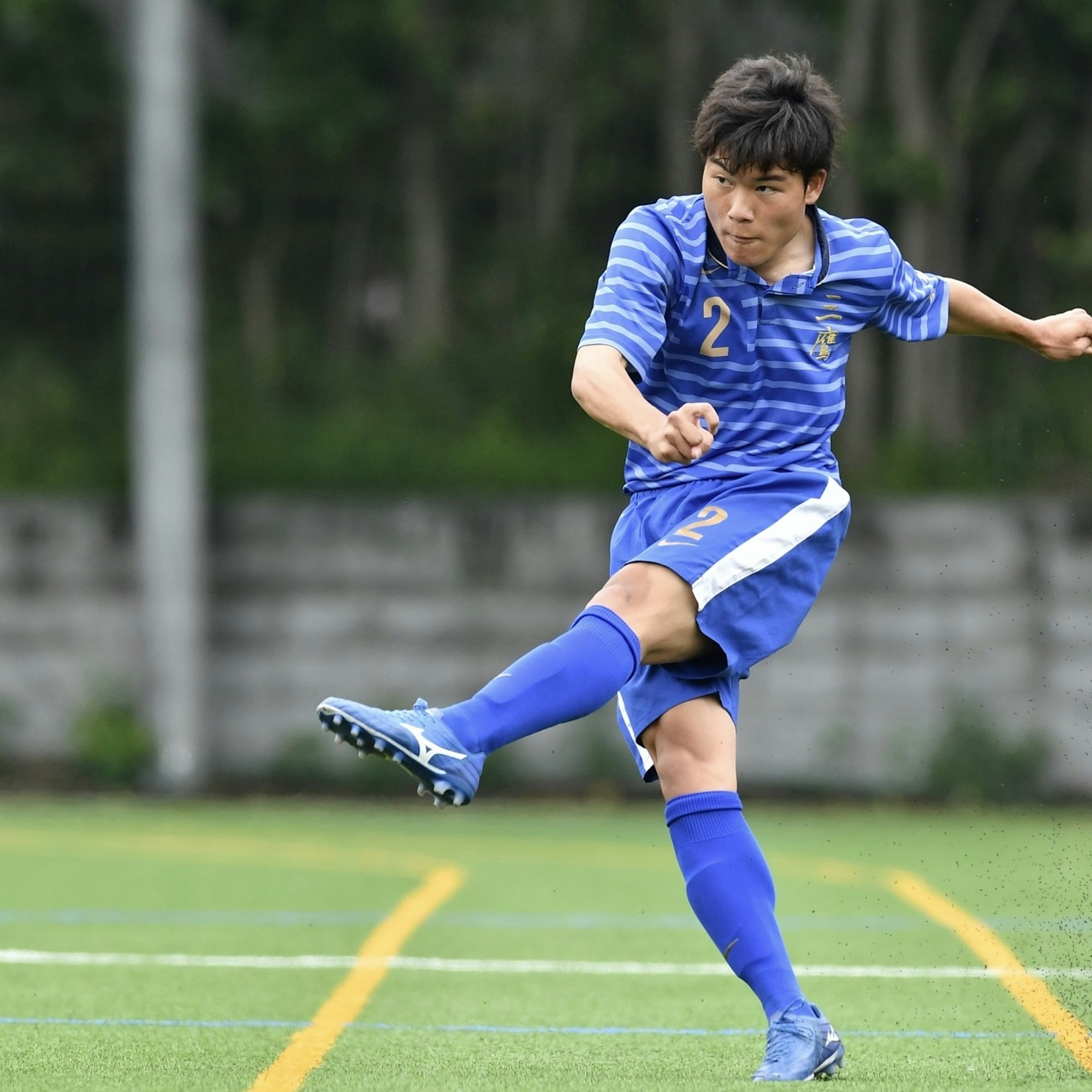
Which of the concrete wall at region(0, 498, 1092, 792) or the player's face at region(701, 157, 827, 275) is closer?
the player's face at region(701, 157, 827, 275)

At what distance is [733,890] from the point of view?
3.91 m

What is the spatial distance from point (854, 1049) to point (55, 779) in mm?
10779

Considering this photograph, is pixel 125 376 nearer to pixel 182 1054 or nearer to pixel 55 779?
pixel 55 779

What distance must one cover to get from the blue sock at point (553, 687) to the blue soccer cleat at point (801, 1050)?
0.79 meters

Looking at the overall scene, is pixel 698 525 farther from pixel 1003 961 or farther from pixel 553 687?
pixel 1003 961

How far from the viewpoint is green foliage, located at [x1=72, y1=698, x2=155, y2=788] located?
1391 cm

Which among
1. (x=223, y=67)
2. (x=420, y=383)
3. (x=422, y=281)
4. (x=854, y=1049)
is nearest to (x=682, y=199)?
(x=854, y=1049)

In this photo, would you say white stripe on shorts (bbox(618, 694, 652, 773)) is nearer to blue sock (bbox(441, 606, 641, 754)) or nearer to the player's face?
blue sock (bbox(441, 606, 641, 754))

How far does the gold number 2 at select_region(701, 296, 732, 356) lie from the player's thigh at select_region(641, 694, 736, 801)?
73 centimetres

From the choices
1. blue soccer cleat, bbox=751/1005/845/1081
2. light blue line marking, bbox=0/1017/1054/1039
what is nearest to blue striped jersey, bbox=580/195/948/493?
blue soccer cleat, bbox=751/1005/845/1081

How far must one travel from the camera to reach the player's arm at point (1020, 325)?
169 inches

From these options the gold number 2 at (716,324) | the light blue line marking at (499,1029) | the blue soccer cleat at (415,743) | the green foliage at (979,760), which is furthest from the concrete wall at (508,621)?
the blue soccer cleat at (415,743)

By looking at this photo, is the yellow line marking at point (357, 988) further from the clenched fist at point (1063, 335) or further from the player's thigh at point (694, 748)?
the clenched fist at point (1063, 335)

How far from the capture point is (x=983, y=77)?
16.6 metres
